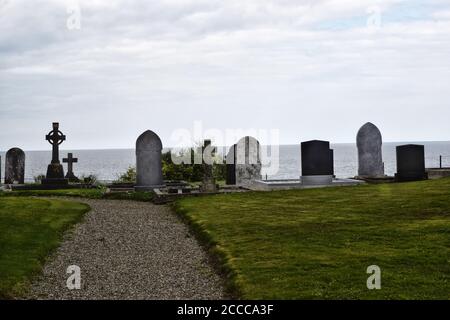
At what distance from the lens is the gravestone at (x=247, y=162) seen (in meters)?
33.2

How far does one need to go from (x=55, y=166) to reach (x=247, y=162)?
11.2 metres

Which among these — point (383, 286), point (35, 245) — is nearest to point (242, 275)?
point (383, 286)

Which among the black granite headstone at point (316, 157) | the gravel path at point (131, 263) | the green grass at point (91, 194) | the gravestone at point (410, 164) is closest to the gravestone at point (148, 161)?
the green grass at point (91, 194)

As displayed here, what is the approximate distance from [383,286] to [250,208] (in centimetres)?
1128

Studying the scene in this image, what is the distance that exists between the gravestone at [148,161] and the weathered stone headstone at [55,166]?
6.75 metres

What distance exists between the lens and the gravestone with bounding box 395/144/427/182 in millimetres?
29109

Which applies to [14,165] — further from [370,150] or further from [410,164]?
[410,164]

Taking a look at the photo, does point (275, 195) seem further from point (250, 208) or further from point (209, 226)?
point (209, 226)

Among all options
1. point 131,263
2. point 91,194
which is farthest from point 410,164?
point 131,263

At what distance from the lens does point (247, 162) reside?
110 feet

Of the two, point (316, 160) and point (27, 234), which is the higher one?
point (316, 160)

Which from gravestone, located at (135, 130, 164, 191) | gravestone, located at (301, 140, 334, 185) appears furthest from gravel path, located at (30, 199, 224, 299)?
gravestone, located at (301, 140, 334, 185)

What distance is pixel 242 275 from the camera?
10578 millimetres
